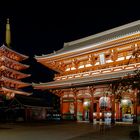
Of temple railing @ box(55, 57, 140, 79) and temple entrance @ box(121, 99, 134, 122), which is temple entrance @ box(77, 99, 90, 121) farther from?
temple entrance @ box(121, 99, 134, 122)

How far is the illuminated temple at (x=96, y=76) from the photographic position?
91.2ft

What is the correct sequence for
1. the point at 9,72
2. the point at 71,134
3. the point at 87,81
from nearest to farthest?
1. the point at 71,134
2. the point at 87,81
3. the point at 9,72

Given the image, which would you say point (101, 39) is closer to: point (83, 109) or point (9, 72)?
point (83, 109)

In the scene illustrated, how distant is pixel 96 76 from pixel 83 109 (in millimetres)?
5364

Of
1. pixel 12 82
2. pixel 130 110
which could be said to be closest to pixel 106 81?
pixel 130 110

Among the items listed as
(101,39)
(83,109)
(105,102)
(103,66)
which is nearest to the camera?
(105,102)

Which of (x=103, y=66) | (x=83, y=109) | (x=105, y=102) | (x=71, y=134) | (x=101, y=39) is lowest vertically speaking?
(x=71, y=134)

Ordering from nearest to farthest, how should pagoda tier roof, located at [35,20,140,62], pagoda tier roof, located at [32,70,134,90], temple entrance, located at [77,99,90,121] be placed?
pagoda tier roof, located at [32,70,134,90]
pagoda tier roof, located at [35,20,140,62]
temple entrance, located at [77,99,90,121]

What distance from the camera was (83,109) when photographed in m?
32.8

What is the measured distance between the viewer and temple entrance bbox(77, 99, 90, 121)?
106ft

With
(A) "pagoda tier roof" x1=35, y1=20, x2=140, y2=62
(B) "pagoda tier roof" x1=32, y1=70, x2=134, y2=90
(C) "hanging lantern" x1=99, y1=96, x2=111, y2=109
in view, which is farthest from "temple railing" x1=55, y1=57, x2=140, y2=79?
(C) "hanging lantern" x1=99, y1=96, x2=111, y2=109

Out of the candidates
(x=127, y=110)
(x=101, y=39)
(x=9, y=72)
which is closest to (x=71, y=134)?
(x=127, y=110)

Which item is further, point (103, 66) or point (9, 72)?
point (9, 72)

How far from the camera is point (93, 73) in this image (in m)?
31.8
